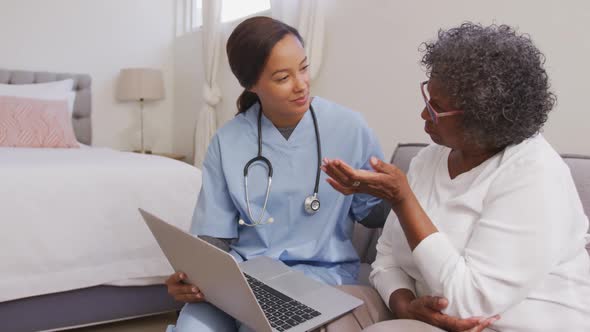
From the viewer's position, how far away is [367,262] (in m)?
1.58

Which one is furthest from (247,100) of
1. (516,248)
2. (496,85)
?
(516,248)

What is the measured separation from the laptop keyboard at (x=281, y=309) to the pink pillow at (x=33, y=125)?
2267 millimetres

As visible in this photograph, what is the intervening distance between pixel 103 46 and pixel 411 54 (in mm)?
2801

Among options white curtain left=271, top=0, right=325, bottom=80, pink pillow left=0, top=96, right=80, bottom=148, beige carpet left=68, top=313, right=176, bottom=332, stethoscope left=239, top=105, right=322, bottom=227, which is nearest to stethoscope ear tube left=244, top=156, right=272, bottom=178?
stethoscope left=239, top=105, right=322, bottom=227

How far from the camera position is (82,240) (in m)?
1.73

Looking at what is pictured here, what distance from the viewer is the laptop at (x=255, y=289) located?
2.56ft

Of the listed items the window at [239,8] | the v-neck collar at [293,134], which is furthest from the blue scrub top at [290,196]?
the window at [239,8]

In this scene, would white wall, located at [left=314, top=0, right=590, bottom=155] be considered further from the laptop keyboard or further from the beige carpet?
the beige carpet

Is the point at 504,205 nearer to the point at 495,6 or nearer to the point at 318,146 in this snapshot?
the point at 318,146

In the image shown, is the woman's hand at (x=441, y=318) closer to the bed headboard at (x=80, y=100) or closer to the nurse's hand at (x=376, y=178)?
the nurse's hand at (x=376, y=178)

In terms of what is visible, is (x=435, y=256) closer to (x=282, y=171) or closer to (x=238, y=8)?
(x=282, y=171)

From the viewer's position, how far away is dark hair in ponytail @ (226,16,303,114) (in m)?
1.22

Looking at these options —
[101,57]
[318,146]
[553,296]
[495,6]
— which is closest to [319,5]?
[495,6]

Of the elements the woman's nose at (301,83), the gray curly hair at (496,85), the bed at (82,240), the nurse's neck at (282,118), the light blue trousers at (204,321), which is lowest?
the bed at (82,240)
